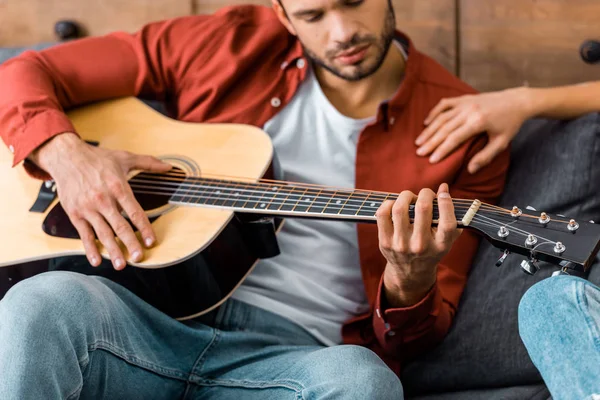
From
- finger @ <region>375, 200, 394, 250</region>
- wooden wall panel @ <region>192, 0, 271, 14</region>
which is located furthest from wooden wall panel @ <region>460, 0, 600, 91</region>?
finger @ <region>375, 200, 394, 250</region>

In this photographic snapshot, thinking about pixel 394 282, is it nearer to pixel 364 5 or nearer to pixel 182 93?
pixel 364 5

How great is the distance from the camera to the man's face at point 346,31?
152 centimetres

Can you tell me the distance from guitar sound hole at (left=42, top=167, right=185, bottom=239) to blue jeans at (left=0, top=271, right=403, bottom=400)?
0.16 meters

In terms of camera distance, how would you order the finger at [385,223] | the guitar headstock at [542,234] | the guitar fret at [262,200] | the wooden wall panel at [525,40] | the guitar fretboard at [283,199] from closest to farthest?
the guitar headstock at [542,234] < the finger at [385,223] < the guitar fretboard at [283,199] < the guitar fret at [262,200] < the wooden wall panel at [525,40]

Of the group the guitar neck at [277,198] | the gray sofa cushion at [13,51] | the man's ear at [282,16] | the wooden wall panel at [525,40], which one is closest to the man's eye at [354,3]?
the man's ear at [282,16]

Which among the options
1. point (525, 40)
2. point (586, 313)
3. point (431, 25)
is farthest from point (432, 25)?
point (586, 313)

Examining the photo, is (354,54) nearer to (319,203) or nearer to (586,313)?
(319,203)

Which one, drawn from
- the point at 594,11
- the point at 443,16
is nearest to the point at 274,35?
the point at 443,16

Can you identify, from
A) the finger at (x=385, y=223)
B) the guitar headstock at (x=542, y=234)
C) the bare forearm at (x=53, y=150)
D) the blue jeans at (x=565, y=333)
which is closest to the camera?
the blue jeans at (x=565, y=333)

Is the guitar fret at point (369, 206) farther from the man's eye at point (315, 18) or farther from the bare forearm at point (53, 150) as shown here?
the bare forearm at point (53, 150)

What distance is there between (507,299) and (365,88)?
0.55m

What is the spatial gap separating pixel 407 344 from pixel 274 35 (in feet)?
2.47

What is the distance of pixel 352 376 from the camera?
1.19 metres

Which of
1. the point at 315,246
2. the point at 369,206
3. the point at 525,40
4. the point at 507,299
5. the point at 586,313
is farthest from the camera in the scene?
the point at 525,40
